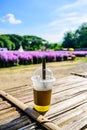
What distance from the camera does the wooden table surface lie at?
1653 millimetres

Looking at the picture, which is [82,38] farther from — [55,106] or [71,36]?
[55,106]

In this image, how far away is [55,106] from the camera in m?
2.07

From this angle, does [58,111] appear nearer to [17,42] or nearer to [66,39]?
[17,42]

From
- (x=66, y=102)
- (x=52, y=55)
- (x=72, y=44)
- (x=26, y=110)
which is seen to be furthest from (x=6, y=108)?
(x=72, y=44)

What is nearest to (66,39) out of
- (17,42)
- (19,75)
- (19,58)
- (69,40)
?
(69,40)

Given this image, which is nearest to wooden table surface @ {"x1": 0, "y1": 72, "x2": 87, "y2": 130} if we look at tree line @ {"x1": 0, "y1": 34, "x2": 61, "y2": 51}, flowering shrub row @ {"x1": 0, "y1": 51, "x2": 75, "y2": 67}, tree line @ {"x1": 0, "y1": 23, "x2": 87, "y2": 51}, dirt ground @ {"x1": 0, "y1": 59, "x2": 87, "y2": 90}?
dirt ground @ {"x1": 0, "y1": 59, "x2": 87, "y2": 90}

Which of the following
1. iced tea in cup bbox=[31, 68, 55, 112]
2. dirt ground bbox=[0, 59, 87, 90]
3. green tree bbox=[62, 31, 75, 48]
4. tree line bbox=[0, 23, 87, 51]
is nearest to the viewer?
iced tea in cup bbox=[31, 68, 55, 112]

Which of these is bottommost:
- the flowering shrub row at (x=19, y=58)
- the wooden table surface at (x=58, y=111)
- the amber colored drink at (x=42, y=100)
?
the flowering shrub row at (x=19, y=58)

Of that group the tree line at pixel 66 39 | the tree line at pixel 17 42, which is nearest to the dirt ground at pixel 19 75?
the tree line at pixel 17 42

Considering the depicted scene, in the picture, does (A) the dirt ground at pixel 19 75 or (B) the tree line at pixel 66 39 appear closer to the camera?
(A) the dirt ground at pixel 19 75

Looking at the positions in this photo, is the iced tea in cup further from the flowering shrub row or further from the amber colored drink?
the flowering shrub row

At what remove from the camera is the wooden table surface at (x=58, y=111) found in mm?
1653

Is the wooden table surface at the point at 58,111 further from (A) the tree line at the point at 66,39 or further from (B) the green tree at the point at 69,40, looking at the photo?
(B) the green tree at the point at 69,40

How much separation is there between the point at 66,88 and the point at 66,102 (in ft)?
2.09
